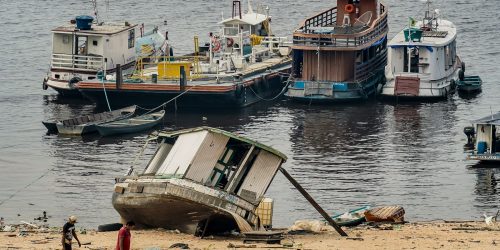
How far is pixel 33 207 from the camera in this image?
5181cm

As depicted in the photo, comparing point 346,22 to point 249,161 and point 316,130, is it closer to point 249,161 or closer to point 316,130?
point 316,130

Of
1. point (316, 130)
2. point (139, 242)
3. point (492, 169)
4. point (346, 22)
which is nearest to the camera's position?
point (139, 242)

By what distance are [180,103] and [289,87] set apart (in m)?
5.97

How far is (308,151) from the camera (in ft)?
205

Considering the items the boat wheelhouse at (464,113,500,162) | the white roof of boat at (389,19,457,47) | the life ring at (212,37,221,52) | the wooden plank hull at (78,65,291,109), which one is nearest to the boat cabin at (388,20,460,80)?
the white roof of boat at (389,19,457,47)

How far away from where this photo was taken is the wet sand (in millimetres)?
40062

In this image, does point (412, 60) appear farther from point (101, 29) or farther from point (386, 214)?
point (386, 214)

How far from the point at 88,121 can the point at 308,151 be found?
11.1 m

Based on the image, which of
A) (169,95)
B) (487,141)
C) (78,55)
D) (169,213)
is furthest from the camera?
(78,55)

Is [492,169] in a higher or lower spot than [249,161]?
lower

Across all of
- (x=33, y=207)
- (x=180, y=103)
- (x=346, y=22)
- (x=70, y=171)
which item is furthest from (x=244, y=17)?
(x=33, y=207)

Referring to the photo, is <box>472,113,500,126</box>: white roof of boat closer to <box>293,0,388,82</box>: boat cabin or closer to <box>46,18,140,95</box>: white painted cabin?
<box>293,0,388,82</box>: boat cabin

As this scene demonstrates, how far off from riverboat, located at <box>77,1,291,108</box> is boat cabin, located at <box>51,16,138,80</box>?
1.90m

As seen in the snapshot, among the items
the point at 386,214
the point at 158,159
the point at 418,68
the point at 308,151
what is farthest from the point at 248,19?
the point at 158,159
